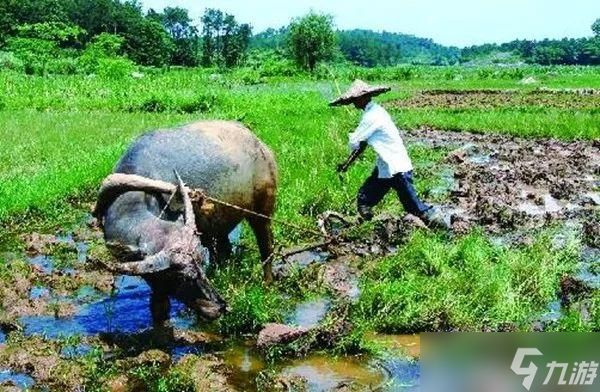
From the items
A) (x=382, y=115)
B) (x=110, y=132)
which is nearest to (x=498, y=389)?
(x=382, y=115)

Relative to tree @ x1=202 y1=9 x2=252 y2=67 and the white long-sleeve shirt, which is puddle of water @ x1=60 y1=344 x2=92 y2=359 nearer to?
the white long-sleeve shirt

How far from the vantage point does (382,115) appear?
829 cm

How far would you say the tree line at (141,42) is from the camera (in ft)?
144

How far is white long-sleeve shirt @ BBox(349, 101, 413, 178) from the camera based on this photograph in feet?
27.2

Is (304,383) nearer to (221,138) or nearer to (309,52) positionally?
(221,138)

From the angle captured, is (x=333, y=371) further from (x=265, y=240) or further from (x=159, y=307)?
(x=265, y=240)

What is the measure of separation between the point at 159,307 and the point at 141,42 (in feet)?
255

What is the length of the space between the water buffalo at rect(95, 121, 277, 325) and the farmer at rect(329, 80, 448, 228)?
1.62 metres

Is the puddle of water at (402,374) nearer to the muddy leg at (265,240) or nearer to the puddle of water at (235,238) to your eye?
the muddy leg at (265,240)

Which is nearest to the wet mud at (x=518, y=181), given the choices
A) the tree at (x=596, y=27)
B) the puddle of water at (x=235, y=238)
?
the puddle of water at (x=235, y=238)

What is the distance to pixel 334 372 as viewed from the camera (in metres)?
5.05

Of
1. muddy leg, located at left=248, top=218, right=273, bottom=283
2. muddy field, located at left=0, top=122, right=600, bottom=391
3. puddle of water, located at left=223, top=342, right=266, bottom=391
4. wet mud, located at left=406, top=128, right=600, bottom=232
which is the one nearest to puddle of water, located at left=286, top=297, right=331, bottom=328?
muddy field, located at left=0, top=122, right=600, bottom=391

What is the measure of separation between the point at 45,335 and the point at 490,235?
5.27 metres

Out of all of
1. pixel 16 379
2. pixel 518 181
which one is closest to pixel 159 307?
pixel 16 379
